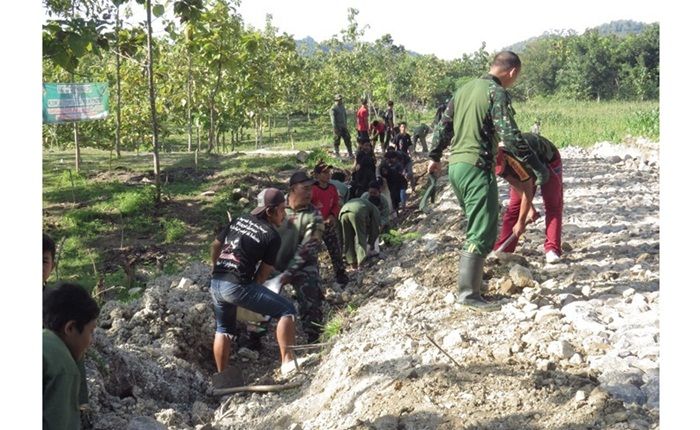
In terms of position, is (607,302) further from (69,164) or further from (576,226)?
(69,164)

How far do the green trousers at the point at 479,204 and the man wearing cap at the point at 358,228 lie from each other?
11.1ft

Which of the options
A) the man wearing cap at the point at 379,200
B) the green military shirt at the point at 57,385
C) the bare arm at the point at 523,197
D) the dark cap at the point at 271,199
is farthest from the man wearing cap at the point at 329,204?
the green military shirt at the point at 57,385

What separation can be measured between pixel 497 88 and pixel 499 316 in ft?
5.15

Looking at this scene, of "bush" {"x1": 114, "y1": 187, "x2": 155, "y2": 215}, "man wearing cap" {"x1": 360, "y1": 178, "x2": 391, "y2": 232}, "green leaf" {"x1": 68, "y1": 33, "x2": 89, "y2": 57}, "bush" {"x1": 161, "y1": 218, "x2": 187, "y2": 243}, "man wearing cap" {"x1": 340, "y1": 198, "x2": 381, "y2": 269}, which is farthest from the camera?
"bush" {"x1": 114, "y1": 187, "x2": 155, "y2": 215}

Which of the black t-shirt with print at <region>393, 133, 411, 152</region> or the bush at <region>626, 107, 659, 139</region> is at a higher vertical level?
the bush at <region>626, 107, 659, 139</region>

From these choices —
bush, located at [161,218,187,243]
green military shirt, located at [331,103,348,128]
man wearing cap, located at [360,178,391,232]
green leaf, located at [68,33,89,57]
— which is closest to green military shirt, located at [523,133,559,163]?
man wearing cap, located at [360,178,391,232]

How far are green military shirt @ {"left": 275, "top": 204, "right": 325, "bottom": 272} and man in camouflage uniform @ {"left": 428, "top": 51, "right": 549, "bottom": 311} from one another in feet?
5.37

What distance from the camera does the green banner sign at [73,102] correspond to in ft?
42.7

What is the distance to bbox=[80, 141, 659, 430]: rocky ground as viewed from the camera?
365 cm

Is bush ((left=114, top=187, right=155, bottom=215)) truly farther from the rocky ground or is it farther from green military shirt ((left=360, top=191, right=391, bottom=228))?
green military shirt ((left=360, top=191, right=391, bottom=228))

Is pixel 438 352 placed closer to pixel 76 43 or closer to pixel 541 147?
pixel 541 147

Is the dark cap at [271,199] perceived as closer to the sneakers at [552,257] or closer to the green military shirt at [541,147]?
the green military shirt at [541,147]

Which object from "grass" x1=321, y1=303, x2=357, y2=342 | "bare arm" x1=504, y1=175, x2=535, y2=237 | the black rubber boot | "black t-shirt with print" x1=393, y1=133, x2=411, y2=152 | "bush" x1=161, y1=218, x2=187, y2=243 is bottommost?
"grass" x1=321, y1=303, x2=357, y2=342

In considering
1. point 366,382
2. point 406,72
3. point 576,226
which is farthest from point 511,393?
point 406,72
